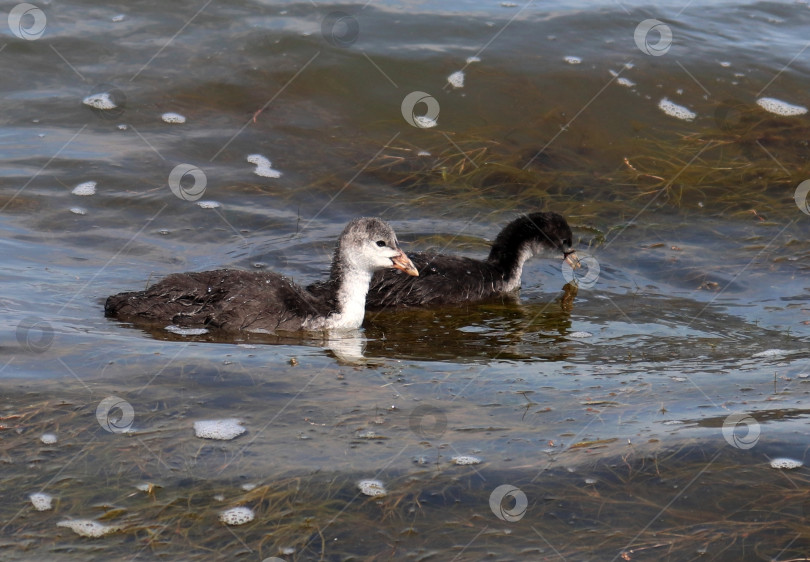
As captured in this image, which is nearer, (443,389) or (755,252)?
(443,389)

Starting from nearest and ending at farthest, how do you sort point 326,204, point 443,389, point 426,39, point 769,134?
point 443,389
point 326,204
point 769,134
point 426,39

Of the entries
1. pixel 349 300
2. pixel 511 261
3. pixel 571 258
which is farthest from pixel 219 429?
pixel 571 258

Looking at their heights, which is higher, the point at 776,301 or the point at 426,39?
the point at 426,39

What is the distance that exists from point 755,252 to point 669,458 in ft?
16.9

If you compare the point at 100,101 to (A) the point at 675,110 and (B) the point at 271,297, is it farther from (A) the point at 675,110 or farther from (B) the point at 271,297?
(A) the point at 675,110

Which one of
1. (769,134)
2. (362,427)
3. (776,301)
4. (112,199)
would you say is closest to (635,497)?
(362,427)

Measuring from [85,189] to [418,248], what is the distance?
11.8 feet

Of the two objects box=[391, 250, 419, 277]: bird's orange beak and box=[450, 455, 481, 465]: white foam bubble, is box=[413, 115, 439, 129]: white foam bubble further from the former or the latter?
box=[450, 455, 481, 465]: white foam bubble

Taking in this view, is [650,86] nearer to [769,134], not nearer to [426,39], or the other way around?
[769,134]

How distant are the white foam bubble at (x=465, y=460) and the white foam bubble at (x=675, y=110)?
838 cm

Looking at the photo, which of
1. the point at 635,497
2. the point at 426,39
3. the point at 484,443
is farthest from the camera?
the point at 426,39

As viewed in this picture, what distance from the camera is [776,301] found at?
913cm

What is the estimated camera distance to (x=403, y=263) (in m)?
9.00

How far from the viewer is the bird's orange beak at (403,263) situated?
8961 millimetres
